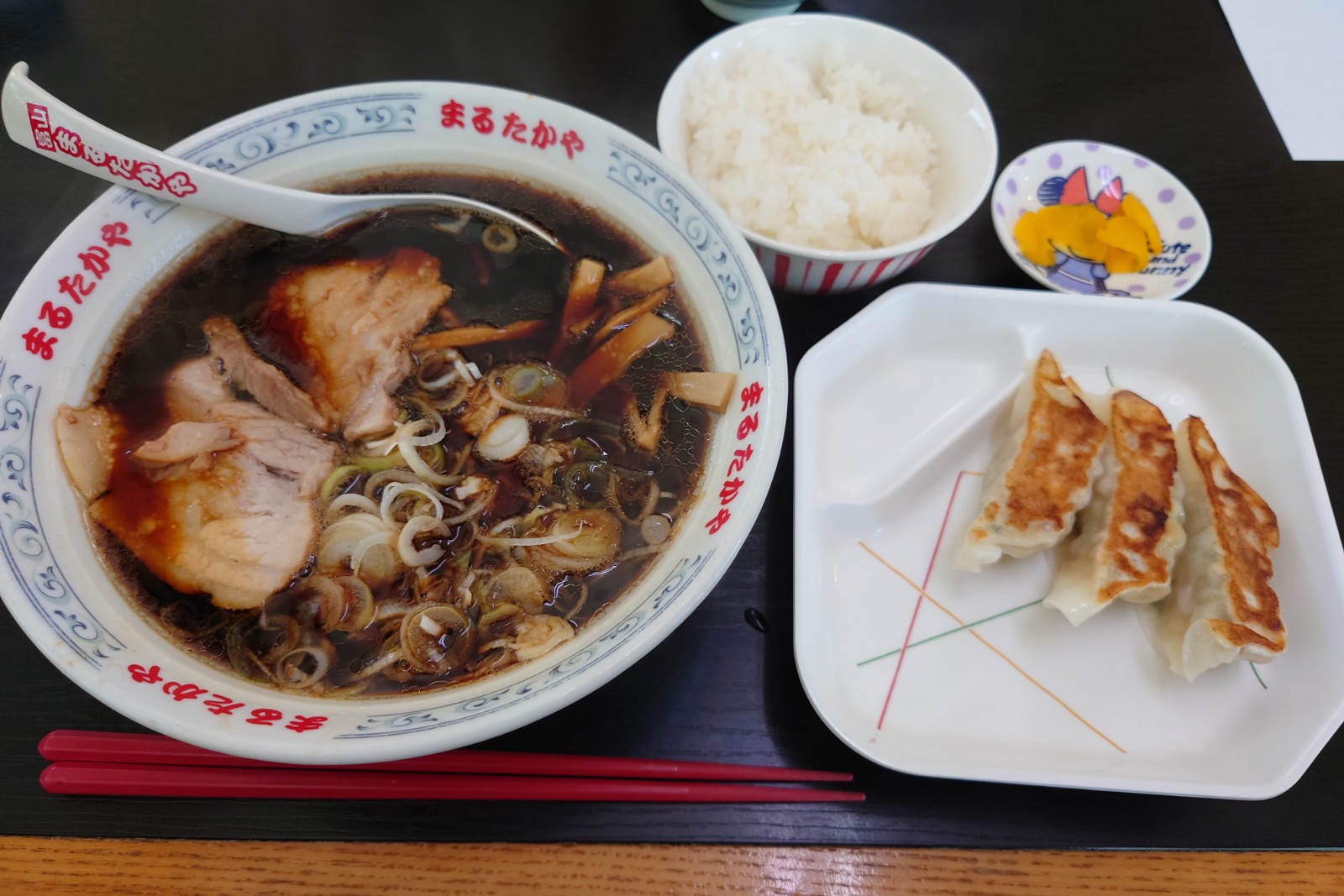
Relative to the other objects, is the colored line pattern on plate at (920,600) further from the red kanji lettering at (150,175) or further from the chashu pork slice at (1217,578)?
the red kanji lettering at (150,175)

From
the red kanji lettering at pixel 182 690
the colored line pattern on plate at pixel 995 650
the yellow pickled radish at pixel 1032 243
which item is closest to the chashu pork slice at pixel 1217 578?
the colored line pattern on plate at pixel 995 650

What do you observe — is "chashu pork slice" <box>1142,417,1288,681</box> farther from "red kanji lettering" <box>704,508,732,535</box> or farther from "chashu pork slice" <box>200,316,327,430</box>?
"chashu pork slice" <box>200,316,327,430</box>

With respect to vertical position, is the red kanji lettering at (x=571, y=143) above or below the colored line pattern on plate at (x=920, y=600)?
above

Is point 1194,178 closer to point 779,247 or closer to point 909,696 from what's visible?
point 779,247

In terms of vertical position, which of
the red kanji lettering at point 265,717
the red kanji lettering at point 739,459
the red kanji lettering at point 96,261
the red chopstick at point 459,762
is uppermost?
the red kanji lettering at point 96,261

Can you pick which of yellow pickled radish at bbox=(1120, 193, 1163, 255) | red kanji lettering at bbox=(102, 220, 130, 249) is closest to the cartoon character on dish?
yellow pickled radish at bbox=(1120, 193, 1163, 255)

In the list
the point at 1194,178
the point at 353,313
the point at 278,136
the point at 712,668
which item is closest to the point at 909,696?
the point at 712,668
